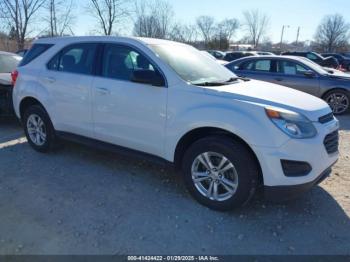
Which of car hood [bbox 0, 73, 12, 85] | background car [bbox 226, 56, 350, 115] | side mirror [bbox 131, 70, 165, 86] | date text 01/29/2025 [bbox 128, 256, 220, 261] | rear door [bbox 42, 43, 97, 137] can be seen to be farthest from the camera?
background car [bbox 226, 56, 350, 115]

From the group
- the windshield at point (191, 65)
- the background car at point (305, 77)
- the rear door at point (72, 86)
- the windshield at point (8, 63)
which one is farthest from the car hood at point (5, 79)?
the background car at point (305, 77)

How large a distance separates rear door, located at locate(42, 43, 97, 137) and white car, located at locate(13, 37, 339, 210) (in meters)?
0.01

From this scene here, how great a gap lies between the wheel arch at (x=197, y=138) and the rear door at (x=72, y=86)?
4.58 feet

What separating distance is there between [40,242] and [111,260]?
72 centimetres

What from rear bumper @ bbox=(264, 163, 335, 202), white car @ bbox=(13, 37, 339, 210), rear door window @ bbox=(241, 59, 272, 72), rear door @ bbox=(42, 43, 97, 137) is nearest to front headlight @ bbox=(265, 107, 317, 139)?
white car @ bbox=(13, 37, 339, 210)

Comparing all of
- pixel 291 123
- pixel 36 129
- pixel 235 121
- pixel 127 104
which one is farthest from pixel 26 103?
pixel 291 123

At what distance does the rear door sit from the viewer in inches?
177

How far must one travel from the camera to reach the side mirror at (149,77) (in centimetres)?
375

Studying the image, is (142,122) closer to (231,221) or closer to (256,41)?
(231,221)

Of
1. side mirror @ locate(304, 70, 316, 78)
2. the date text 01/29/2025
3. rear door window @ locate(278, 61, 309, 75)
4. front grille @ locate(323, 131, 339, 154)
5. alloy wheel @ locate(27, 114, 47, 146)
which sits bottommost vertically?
the date text 01/29/2025

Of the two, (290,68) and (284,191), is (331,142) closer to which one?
(284,191)

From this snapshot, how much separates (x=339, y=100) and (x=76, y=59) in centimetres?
717

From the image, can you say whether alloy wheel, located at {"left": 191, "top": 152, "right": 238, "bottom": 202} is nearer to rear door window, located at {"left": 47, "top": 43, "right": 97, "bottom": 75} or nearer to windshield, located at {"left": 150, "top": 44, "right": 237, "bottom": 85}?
windshield, located at {"left": 150, "top": 44, "right": 237, "bottom": 85}

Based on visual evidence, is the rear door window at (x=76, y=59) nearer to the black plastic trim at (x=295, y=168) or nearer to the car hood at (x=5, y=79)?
the car hood at (x=5, y=79)
